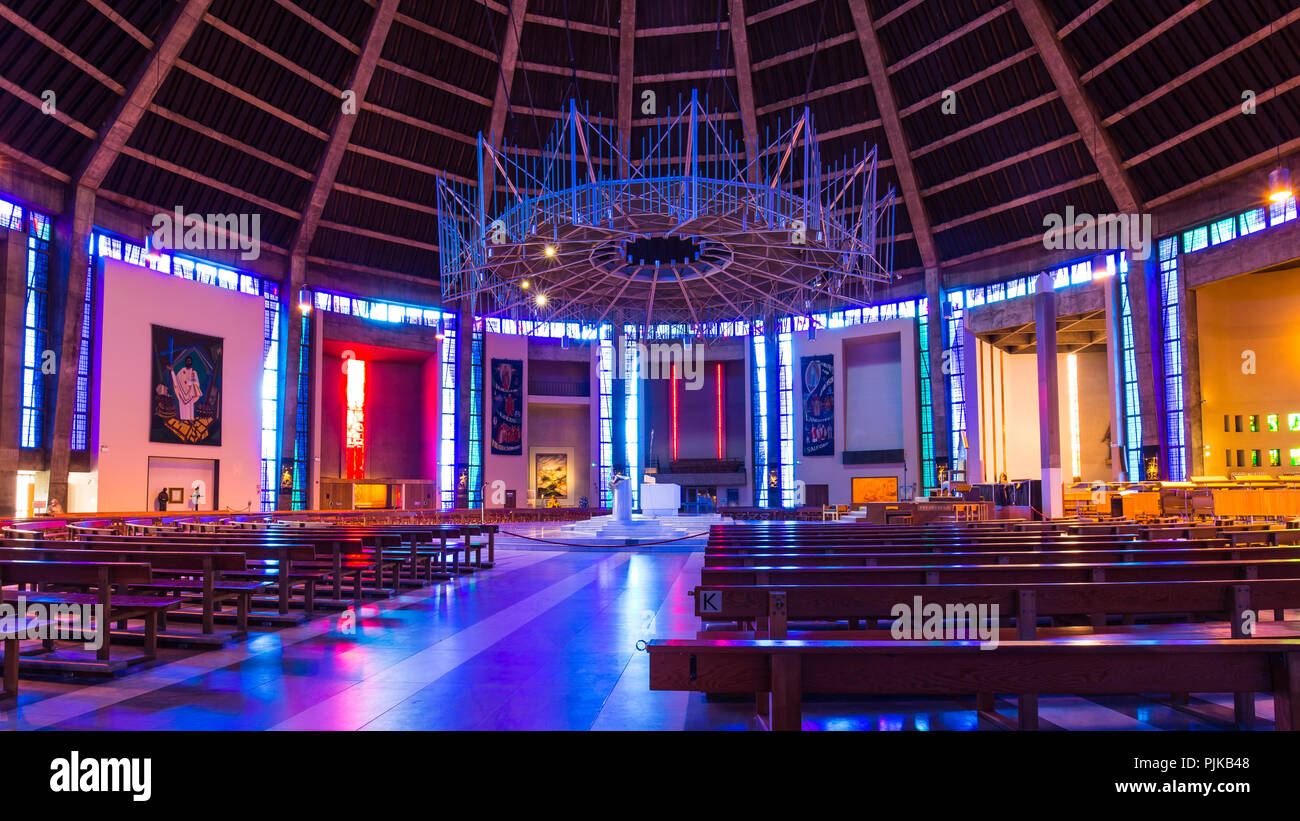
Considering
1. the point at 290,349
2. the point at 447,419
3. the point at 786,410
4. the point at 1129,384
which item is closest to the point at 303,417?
the point at 290,349

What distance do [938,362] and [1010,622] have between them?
28101 mm

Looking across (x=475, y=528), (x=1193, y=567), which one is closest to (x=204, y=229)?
(x=475, y=528)

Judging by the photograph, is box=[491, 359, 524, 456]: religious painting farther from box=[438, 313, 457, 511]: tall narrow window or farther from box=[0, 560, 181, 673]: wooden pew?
box=[0, 560, 181, 673]: wooden pew

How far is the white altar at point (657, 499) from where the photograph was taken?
25188 mm

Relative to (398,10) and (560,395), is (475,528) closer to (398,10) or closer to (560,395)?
(398,10)

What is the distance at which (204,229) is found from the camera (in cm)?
2786

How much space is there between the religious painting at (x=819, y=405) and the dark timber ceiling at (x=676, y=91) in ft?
20.5

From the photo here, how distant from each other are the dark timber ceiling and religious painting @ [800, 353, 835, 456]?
6253 millimetres

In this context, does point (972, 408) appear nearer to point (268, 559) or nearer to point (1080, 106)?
point (1080, 106)

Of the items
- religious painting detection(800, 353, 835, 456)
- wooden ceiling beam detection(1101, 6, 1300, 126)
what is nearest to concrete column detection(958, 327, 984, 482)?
religious painting detection(800, 353, 835, 456)

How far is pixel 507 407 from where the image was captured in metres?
36.2

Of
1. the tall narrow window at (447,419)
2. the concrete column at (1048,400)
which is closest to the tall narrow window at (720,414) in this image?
the tall narrow window at (447,419)

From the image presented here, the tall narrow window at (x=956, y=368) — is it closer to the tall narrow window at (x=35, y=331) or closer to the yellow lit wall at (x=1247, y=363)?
the yellow lit wall at (x=1247, y=363)
